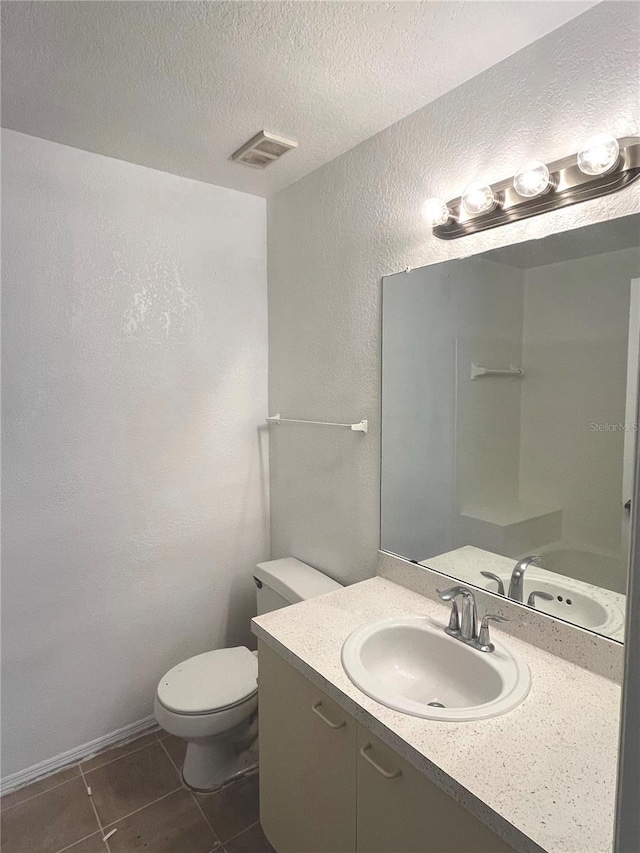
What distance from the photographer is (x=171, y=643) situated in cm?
222

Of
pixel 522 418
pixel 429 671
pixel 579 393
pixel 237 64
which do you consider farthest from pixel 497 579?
pixel 237 64

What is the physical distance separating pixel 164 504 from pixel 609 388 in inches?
67.8

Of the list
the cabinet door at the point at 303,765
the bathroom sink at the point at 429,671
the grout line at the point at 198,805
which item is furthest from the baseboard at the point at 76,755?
the bathroom sink at the point at 429,671

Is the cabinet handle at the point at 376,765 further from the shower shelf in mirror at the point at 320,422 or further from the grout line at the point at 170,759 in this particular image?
the grout line at the point at 170,759

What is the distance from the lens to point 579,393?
126 cm

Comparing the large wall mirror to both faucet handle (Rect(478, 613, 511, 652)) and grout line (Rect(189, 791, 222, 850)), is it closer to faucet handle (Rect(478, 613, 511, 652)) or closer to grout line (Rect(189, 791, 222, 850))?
faucet handle (Rect(478, 613, 511, 652))

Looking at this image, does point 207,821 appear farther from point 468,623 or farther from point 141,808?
point 468,623

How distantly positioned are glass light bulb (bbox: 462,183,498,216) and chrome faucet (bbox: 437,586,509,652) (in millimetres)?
1061

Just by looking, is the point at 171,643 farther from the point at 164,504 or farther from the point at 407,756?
the point at 407,756

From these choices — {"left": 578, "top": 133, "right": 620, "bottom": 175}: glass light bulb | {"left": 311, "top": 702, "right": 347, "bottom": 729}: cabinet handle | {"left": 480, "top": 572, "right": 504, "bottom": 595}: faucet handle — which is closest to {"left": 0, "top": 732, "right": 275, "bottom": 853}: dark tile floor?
{"left": 311, "top": 702, "right": 347, "bottom": 729}: cabinet handle

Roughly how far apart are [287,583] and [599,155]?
5.58ft

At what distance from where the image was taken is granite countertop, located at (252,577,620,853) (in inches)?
32.3

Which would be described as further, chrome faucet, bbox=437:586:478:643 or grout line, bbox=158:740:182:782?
grout line, bbox=158:740:182:782

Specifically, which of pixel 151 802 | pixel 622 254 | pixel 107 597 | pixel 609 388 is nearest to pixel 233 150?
pixel 622 254
